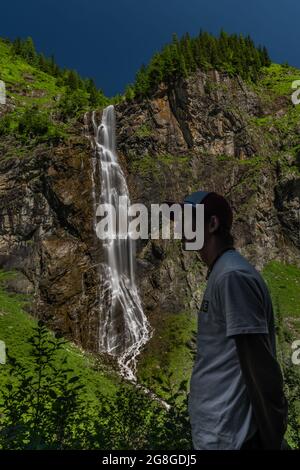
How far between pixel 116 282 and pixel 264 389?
113ft

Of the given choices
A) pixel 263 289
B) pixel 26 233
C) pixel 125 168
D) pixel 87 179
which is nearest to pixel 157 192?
pixel 125 168

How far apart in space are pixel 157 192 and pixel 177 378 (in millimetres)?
18816

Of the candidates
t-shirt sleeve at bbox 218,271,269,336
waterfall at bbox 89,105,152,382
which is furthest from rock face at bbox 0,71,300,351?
t-shirt sleeve at bbox 218,271,269,336

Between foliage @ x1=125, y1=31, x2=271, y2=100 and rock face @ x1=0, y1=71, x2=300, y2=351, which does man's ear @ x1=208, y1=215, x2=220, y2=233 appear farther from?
foliage @ x1=125, y1=31, x2=271, y2=100

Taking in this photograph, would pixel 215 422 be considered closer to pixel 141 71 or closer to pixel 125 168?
pixel 125 168

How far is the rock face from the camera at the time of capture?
37.2 metres

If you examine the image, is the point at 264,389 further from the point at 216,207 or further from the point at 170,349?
the point at 170,349

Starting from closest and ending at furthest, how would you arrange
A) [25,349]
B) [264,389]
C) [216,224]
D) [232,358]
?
[264,389], [232,358], [216,224], [25,349]

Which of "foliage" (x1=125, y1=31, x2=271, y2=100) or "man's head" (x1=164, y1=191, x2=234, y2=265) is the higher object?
"foliage" (x1=125, y1=31, x2=271, y2=100)

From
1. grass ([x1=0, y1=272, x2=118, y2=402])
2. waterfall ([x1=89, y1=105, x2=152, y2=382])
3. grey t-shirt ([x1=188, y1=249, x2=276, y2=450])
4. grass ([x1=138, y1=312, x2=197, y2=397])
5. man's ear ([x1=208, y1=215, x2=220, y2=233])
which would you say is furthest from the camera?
waterfall ([x1=89, y1=105, x2=152, y2=382])

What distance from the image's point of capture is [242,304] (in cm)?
299

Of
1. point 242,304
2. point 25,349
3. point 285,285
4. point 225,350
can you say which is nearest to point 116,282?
point 25,349

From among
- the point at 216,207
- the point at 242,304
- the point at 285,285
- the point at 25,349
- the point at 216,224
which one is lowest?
the point at 25,349
